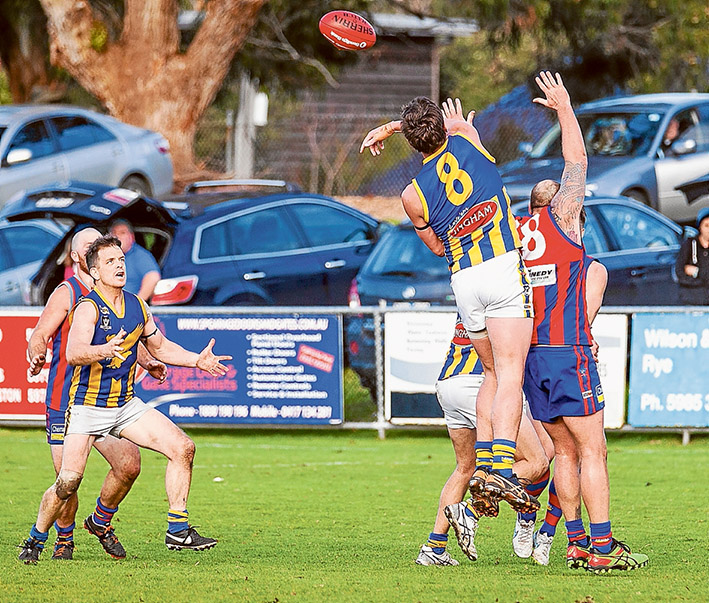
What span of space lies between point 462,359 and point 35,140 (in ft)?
37.1

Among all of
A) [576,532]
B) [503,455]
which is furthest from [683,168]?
[503,455]

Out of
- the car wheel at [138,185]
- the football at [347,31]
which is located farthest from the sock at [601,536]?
the car wheel at [138,185]

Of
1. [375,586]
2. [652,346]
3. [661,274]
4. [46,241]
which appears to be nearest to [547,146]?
[661,274]

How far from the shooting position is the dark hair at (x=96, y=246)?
646cm

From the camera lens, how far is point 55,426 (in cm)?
666

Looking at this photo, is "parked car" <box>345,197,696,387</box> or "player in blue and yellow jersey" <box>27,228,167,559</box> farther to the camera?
"parked car" <box>345,197,696,387</box>

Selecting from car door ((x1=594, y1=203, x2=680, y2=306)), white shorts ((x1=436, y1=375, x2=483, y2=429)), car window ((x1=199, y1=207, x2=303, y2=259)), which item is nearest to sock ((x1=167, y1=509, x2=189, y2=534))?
white shorts ((x1=436, y1=375, x2=483, y2=429))

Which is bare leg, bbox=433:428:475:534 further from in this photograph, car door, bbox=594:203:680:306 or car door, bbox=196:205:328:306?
car door, bbox=196:205:328:306

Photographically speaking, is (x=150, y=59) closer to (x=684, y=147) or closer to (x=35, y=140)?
(x=35, y=140)

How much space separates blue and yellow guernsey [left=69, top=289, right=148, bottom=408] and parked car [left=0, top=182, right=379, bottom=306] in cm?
710

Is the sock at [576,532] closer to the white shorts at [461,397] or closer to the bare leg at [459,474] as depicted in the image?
the bare leg at [459,474]

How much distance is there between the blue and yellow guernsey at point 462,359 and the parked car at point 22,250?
9.32 m

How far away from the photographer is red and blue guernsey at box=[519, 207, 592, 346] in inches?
242

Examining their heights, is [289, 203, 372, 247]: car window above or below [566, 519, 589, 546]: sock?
above
